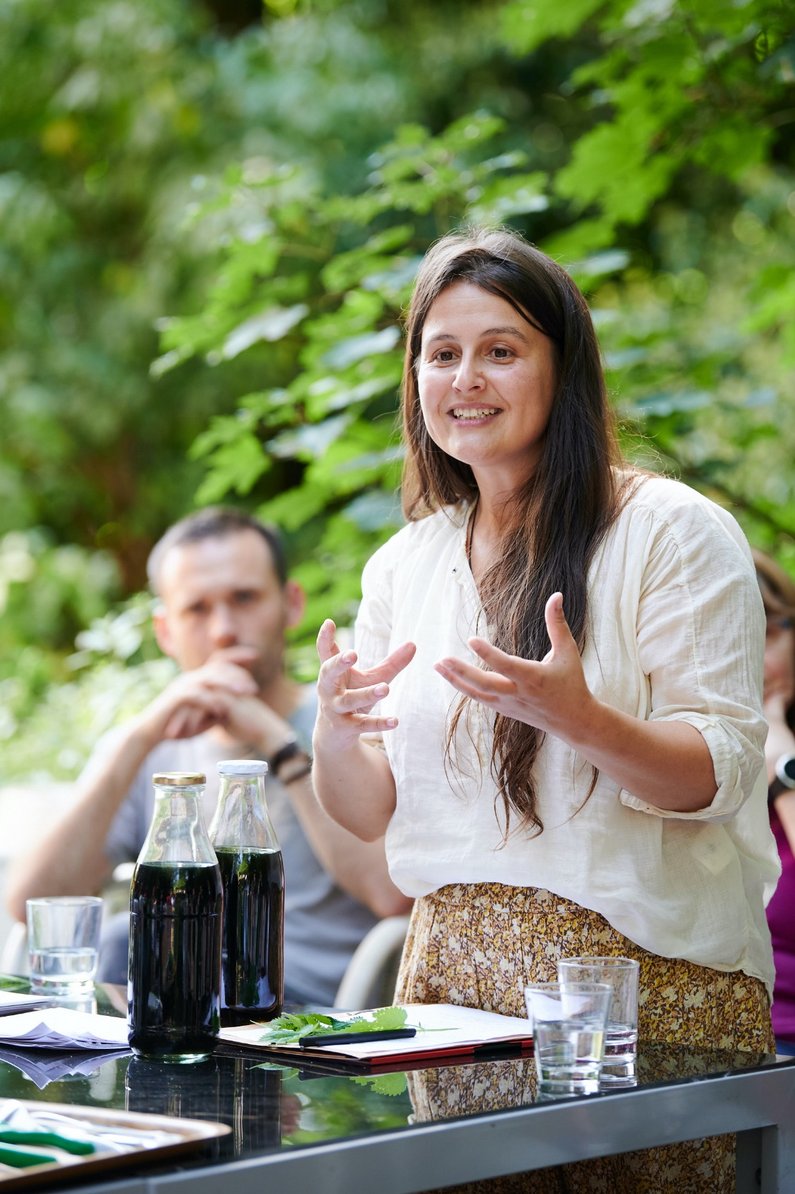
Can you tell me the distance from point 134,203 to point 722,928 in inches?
256

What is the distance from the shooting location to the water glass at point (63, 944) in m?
1.75

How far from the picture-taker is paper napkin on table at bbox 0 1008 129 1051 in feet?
4.62

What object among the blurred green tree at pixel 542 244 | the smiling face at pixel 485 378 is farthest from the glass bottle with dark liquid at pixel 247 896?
the blurred green tree at pixel 542 244

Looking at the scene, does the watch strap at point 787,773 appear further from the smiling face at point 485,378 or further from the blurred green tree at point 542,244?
the smiling face at point 485,378

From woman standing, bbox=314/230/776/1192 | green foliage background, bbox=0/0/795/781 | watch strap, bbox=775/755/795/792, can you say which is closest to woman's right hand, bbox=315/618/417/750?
woman standing, bbox=314/230/776/1192

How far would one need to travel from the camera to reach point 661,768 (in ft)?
4.48

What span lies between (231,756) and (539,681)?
148 centimetres

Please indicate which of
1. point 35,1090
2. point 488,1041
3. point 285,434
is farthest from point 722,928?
point 285,434

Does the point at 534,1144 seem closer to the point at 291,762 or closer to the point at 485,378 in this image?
the point at 485,378

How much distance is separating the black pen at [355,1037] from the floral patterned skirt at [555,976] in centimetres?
12

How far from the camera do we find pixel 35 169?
7.34 m

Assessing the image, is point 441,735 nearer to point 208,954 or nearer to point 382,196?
point 208,954

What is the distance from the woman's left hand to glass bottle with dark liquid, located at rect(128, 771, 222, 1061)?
268 mm

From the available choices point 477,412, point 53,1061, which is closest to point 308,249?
point 477,412
